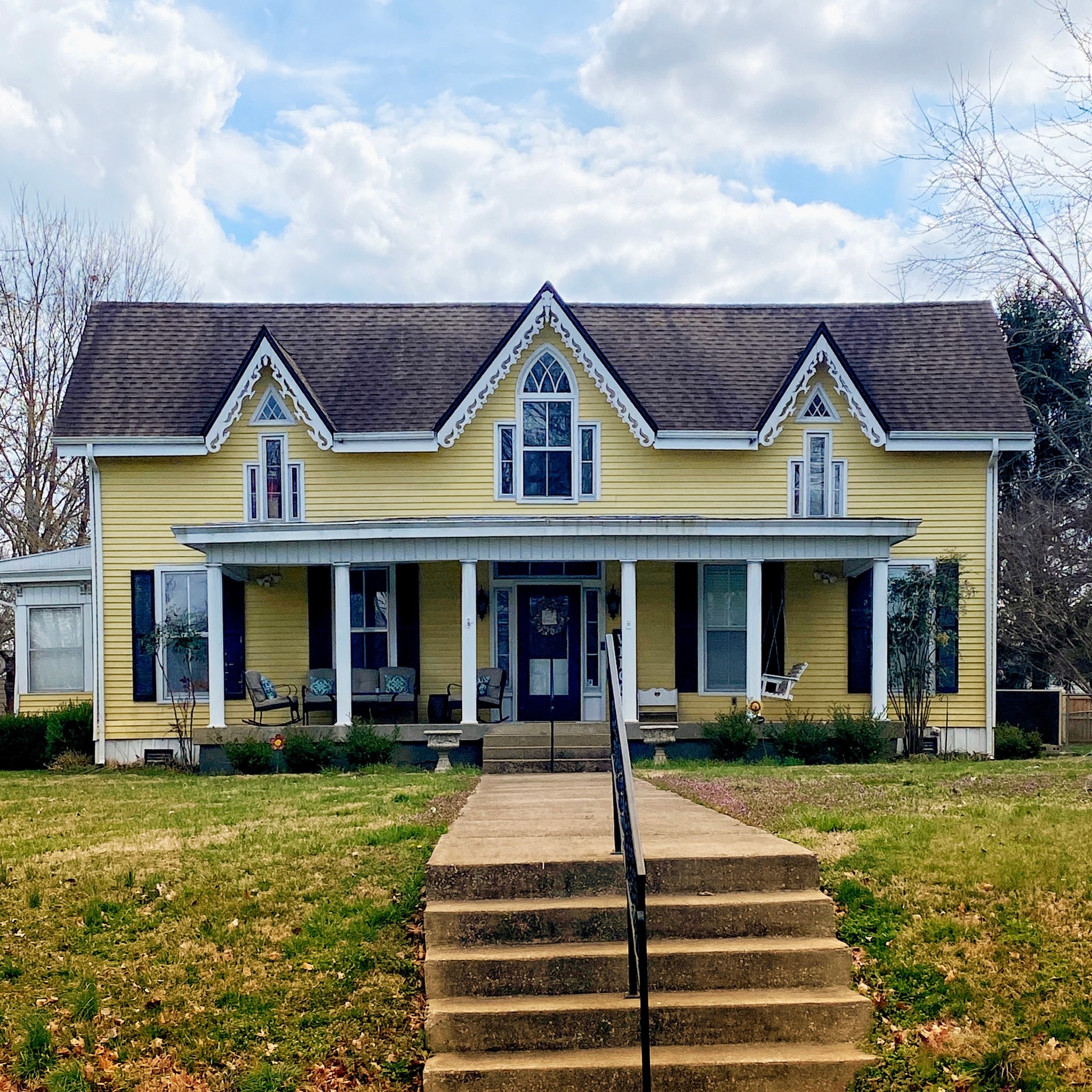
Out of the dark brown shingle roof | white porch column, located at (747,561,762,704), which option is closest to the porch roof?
white porch column, located at (747,561,762,704)

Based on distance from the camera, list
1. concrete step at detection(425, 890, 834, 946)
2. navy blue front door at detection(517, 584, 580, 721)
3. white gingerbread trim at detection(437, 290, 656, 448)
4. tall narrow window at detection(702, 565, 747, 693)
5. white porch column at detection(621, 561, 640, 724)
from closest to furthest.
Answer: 1. concrete step at detection(425, 890, 834, 946)
2. white porch column at detection(621, 561, 640, 724)
3. white gingerbread trim at detection(437, 290, 656, 448)
4. tall narrow window at detection(702, 565, 747, 693)
5. navy blue front door at detection(517, 584, 580, 721)

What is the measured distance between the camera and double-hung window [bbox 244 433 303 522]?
18.8 meters

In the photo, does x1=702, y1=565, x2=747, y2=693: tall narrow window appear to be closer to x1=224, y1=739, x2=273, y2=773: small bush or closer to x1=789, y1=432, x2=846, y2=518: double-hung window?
x1=789, y1=432, x2=846, y2=518: double-hung window

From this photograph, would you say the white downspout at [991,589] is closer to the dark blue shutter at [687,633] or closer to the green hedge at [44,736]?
the dark blue shutter at [687,633]

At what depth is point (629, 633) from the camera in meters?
16.5

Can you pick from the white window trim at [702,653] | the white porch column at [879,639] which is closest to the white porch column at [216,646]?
the white window trim at [702,653]

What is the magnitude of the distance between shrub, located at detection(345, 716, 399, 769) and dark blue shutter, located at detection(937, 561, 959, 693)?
9163 millimetres

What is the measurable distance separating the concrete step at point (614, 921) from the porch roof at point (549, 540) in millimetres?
9689

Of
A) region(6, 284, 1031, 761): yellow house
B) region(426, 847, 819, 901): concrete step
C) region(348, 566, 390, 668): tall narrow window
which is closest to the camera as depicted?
region(426, 847, 819, 901): concrete step

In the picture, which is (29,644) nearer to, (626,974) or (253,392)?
(253,392)

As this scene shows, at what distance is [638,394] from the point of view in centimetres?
1942

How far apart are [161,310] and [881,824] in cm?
A: 1675

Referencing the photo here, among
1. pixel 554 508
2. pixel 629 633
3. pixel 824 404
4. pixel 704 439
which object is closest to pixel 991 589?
pixel 824 404

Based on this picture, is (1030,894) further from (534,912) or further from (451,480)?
(451,480)
